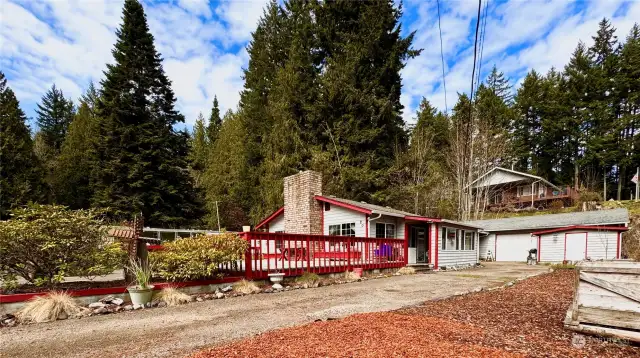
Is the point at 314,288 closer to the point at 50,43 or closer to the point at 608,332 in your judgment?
the point at 608,332

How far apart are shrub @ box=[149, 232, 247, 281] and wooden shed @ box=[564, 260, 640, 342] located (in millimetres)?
6029

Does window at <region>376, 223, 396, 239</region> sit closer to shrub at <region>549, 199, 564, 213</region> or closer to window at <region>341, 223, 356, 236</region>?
window at <region>341, 223, 356, 236</region>

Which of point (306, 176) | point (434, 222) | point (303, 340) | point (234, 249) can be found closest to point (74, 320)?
point (234, 249)

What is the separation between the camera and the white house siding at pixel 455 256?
1495cm

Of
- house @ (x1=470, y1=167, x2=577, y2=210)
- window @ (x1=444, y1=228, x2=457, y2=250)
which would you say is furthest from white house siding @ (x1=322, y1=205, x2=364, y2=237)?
house @ (x1=470, y1=167, x2=577, y2=210)

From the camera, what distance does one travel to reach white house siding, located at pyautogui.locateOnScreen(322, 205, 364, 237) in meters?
13.3

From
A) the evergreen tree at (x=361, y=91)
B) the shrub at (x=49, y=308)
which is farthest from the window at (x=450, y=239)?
the shrub at (x=49, y=308)

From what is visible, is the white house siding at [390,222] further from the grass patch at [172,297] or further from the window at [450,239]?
the grass patch at [172,297]

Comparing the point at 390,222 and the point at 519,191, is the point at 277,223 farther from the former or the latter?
the point at 519,191

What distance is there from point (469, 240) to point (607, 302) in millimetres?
15728

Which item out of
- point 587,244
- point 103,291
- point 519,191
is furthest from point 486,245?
point 103,291

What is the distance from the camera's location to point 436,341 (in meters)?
3.31

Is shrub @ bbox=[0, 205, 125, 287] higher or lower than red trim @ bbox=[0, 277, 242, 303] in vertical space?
higher

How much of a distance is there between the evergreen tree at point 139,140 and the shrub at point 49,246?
17441 mm
